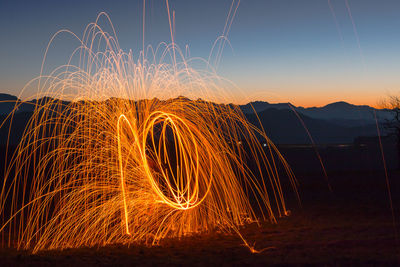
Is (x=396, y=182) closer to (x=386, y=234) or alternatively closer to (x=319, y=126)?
(x=386, y=234)

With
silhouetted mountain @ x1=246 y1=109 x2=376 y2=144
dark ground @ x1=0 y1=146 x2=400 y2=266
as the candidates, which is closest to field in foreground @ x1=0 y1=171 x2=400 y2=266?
dark ground @ x1=0 y1=146 x2=400 y2=266

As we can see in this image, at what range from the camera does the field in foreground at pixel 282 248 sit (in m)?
6.94

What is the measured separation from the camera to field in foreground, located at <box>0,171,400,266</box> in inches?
273

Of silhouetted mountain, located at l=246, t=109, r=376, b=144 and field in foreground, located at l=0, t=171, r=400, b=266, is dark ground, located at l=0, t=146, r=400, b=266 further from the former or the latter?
silhouetted mountain, located at l=246, t=109, r=376, b=144

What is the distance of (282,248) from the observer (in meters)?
7.94

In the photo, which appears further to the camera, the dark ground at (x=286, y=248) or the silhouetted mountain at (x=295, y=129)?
the silhouetted mountain at (x=295, y=129)

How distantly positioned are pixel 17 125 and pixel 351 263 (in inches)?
3524

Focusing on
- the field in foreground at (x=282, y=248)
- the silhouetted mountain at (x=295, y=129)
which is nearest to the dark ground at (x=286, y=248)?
the field in foreground at (x=282, y=248)

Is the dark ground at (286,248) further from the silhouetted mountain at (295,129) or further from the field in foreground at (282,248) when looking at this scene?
the silhouetted mountain at (295,129)

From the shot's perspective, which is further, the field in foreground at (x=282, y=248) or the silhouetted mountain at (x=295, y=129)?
the silhouetted mountain at (x=295, y=129)

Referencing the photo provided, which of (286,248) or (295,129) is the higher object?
(295,129)

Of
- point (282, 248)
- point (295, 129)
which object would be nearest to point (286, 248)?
point (282, 248)

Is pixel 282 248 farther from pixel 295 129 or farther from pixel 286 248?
pixel 295 129

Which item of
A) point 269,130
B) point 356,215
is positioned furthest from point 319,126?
point 356,215
